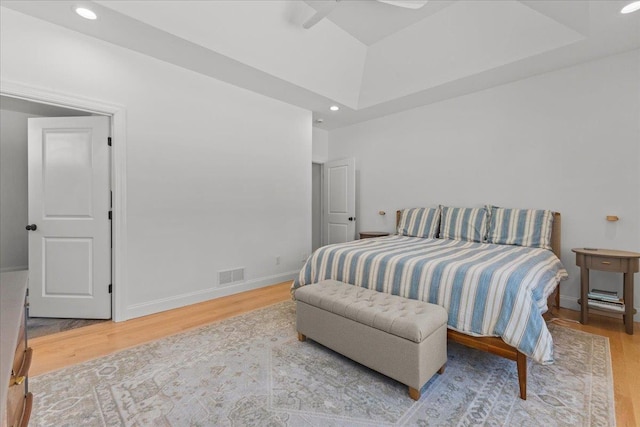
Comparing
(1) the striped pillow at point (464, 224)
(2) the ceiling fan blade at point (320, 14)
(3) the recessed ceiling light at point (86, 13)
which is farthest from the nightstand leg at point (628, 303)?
(3) the recessed ceiling light at point (86, 13)

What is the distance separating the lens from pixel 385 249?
9.33 ft

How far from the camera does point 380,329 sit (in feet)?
6.05

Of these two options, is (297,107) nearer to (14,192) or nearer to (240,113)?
(240,113)

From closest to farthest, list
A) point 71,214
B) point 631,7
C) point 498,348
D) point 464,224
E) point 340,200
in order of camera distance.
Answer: point 498,348 → point 631,7 → point 71,214 → point 464,224 → point 340,200

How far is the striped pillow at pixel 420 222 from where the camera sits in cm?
390

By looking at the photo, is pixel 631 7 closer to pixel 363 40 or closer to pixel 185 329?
pixel 363 40

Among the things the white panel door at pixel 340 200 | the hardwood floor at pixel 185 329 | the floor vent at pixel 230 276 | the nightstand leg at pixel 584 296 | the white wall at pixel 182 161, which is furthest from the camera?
the white panel door at pixel 340 200

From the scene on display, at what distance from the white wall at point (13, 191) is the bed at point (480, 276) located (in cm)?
439

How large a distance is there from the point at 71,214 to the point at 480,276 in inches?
146

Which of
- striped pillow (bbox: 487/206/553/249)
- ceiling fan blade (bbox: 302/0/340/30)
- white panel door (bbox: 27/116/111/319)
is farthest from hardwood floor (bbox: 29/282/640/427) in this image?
ceiling fan blade (bbox: 302/0/340/30)

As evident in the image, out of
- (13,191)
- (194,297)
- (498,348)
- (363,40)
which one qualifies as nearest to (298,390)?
(498,348)

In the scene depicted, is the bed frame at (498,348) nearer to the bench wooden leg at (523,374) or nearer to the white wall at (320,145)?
the bench wooden leg at (523,374)

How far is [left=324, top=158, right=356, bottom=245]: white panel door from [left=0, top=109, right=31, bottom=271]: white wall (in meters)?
4.65

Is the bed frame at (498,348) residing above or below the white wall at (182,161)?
below
